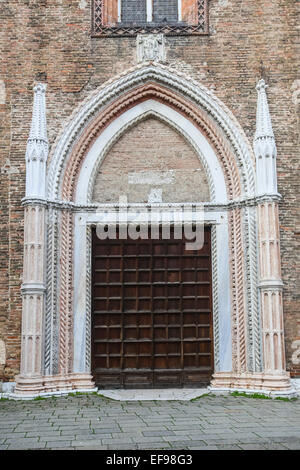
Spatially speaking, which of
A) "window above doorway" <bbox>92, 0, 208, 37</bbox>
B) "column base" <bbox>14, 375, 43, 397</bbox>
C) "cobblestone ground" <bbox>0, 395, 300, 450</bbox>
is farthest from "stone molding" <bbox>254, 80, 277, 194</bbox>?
"column base" <bbox>14, 375, 43, 397</bbox>

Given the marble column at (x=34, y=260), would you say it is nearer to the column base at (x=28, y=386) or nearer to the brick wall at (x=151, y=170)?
the column base at (x=28, y=386)

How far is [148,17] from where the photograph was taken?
10477 millimetres

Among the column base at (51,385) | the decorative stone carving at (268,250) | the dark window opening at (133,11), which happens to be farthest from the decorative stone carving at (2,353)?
the dark window opening at (133,11)

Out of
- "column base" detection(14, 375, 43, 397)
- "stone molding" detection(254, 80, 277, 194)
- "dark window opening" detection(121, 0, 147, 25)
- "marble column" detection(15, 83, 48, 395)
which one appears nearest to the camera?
"column base" detection(14, 375, 43, 397)

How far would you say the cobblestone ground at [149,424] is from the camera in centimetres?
558

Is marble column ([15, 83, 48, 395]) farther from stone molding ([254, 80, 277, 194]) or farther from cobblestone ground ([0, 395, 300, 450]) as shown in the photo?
stone molding ([254, 80, 277, 194])

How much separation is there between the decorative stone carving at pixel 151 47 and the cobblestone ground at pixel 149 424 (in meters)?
6.37

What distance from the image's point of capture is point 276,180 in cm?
950

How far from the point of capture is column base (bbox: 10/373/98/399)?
341 inches

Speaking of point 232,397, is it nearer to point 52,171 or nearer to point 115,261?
point 115,261

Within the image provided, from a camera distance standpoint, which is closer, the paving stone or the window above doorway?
the paving stone

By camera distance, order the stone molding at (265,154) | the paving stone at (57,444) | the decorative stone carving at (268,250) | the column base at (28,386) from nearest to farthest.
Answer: the paving stone at (57,444) < the column base at (28,386) < the decorative stone carving at (268,250) < the stone molding at (265,154)

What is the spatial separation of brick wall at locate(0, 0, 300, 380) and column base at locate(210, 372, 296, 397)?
2.68 meters

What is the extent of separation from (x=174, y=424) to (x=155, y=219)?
4.19 meters
